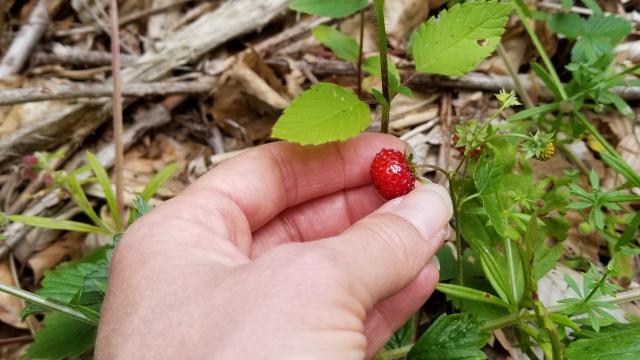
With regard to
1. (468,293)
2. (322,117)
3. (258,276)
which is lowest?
(468,293)

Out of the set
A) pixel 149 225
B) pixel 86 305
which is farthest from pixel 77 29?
pixel 149 225

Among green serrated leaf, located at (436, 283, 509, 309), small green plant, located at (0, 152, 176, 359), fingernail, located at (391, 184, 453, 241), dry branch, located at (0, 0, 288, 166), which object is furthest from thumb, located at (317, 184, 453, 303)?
dry branch, located at (0, 0, 288, 166)

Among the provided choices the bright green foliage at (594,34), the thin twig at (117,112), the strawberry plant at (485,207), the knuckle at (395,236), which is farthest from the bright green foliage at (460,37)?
the thin twig at (117,112)

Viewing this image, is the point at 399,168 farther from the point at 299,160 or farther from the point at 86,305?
the point at 86,305

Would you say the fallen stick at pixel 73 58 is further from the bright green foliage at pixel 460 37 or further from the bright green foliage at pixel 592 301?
the bright green foliage at pixel 592 301

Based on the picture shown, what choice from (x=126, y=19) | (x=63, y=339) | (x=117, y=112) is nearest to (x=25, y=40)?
(x=126, y=19)

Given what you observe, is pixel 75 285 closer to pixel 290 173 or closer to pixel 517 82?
pixel 290 173
